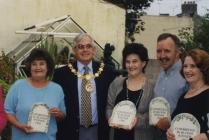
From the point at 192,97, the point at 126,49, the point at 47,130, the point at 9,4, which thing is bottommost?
the point at 47,130

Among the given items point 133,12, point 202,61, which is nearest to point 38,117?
point 202,61

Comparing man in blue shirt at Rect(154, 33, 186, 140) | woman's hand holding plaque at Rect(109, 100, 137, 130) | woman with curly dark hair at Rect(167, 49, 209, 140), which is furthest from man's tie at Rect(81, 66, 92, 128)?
woman with curly dark hair at Rect(167, 49, 209, 140)

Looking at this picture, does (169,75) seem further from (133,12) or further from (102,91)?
(133,12)

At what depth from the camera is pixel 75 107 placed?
6.34 m

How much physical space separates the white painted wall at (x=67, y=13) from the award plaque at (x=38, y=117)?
343 inches

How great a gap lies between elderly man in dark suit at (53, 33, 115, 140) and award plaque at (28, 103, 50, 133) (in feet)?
1.72

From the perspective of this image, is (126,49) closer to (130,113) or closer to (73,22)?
(130,113)

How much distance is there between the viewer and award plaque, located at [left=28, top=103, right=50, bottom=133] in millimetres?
5832

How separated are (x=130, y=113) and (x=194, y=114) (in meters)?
0.79

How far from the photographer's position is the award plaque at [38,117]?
5.83 meters

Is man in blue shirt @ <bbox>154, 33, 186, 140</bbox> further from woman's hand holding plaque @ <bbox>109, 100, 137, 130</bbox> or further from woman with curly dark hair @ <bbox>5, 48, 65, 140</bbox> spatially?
woman with curly dark hair @ <bbox>5, 48, 65, 140</bbox>

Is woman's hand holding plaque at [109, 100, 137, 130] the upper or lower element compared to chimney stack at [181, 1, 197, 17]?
lower

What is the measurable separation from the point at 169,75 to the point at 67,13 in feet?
33.8

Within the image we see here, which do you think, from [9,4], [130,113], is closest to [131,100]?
[130,113]
